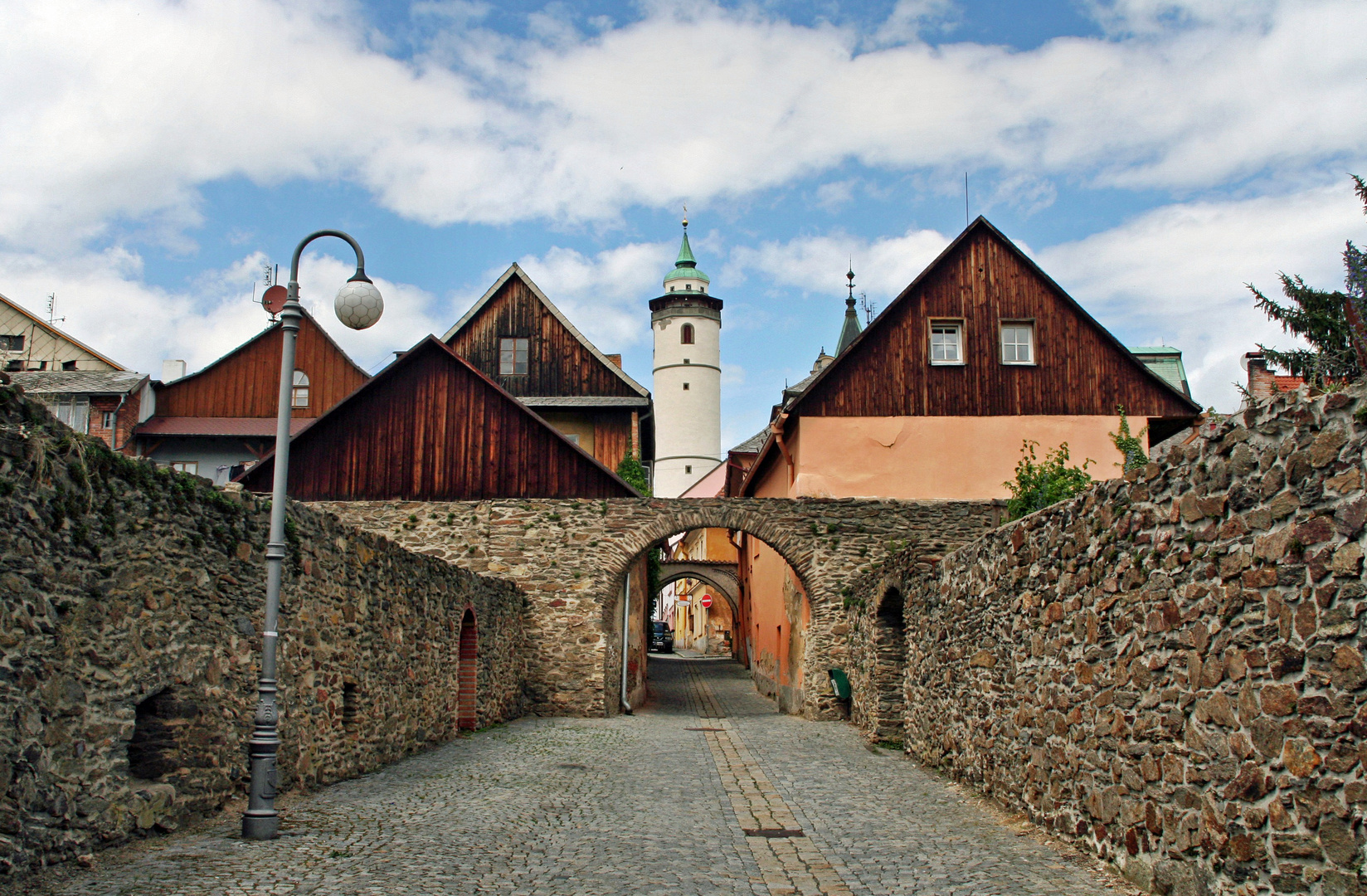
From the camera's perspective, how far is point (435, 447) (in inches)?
787

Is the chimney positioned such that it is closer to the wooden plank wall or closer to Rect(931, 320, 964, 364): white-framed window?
Rect(931, 320, 964, 364): white-framed window

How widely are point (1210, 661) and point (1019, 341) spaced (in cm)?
1646

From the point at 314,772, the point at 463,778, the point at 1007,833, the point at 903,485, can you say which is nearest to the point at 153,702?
the point at 314,772

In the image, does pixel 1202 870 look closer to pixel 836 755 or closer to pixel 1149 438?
pixel 836 755

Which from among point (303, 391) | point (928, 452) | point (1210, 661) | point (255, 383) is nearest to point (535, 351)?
point (303, 391)

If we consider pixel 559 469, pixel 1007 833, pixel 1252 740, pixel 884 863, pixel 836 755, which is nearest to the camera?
pixel 1252 740

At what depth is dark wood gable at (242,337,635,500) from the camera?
19.9 m

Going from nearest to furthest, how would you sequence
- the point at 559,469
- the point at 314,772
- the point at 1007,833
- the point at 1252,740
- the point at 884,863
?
the point at 1252,740 → the point at 884,863 → the point at 1007,833 → the point at 314,772 → the point at 559,469

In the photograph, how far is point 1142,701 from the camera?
6.16m

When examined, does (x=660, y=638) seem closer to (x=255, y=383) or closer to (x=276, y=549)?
(x=255, y=383)

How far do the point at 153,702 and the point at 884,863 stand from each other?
477cm

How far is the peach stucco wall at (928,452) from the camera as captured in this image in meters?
20.4

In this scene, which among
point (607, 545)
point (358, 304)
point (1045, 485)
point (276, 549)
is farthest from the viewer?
point (607, 545)

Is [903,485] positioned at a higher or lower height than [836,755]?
higher
